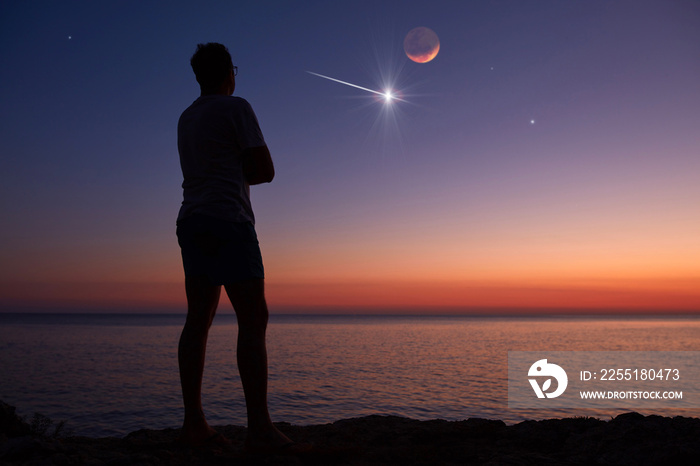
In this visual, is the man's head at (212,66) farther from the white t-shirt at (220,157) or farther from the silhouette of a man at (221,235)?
the white t-shirt at (220,157)

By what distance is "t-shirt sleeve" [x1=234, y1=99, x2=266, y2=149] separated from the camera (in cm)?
281

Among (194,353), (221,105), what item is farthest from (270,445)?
(221,105)

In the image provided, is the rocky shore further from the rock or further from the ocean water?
the ocean water

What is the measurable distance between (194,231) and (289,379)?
14.4 metres

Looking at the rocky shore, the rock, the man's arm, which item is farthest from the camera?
the rock

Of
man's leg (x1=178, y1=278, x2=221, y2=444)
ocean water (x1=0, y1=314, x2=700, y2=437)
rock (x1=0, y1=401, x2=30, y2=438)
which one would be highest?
man's leg (x1=178, y1=278, x2=221, y2=444)

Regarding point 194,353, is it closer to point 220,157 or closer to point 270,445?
point 270,445

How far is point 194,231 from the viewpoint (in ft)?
9.13

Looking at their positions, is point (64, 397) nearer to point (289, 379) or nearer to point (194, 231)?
point (289, 379)

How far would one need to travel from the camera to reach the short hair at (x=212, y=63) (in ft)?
10.0

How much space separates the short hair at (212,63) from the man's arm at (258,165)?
64cm

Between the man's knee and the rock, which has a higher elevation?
the man's knee

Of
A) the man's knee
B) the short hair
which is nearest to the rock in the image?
the man's knee

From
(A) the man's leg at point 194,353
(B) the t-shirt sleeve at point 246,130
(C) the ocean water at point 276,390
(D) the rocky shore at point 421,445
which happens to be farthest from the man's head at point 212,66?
(C) the ocean water at point 276,390
